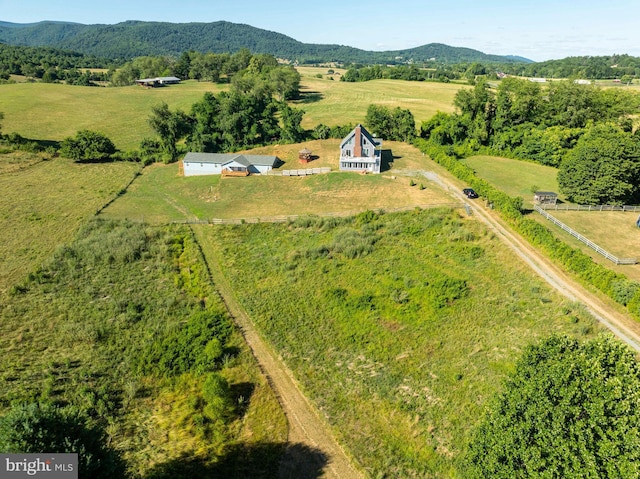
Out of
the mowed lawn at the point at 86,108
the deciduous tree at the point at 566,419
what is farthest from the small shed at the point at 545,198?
the mowed lawn at the point at 86,108

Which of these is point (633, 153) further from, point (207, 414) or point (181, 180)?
point (181, 180)

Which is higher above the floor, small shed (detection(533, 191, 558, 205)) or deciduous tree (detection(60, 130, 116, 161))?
deciduous tree (detection(60, 130, 116, 161))

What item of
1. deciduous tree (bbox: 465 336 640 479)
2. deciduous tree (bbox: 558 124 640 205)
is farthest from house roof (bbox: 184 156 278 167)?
deciduous tree (bbox: 465 336 640 479)

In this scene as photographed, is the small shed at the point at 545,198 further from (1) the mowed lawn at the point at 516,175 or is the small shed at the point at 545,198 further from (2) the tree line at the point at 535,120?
(2) the tree line at the point at 535,120

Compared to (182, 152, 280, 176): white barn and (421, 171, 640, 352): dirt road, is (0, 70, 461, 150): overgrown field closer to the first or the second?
(182, 152, 280, 176): white barn

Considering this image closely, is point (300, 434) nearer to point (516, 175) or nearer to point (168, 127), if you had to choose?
point (516, 175)

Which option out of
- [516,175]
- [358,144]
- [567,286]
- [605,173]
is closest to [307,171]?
[358,144]
